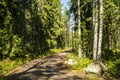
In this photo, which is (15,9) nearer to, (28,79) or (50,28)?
(28,79)

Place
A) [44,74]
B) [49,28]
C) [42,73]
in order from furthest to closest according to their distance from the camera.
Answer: [49,28] → [42,73] → [44,74]

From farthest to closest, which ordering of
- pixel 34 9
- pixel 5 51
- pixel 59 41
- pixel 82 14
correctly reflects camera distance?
1. pixel 59 41
2. pixel 34 9
3. pixel 82 14
4. pixel 5 51

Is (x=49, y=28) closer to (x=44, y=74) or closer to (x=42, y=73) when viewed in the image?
(x=42, y=73)

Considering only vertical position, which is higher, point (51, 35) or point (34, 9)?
point (34, 9)

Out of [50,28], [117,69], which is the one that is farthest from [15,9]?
[50,28]

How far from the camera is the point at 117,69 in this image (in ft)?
53.5

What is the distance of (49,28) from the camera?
1521 inches

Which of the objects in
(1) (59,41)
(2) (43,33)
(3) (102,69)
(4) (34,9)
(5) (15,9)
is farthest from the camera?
(1) (59,41)

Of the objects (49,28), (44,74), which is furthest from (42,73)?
(49,28)

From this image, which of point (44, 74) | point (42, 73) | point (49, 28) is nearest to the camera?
point (44, 74)

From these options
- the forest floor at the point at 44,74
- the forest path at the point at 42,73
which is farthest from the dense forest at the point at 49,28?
the forest path at the point at 42,73

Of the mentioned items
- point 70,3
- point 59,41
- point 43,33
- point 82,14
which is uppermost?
point 70,3

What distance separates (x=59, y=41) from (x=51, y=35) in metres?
20.2

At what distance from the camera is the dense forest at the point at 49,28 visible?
65.2 feet
